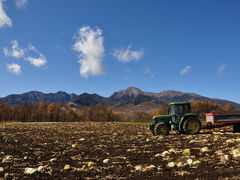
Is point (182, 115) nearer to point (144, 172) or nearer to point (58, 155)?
point (58, 155)

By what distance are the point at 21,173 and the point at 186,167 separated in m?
5.23

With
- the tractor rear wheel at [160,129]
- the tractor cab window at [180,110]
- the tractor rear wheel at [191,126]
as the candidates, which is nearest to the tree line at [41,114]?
the tractor rear wheel at [160,129]

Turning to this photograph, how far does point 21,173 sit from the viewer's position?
25.7 ft

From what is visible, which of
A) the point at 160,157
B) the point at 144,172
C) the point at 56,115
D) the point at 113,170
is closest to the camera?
the point at 144,172

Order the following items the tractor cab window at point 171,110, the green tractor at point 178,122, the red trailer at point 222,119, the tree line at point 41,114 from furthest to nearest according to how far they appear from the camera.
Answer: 1. the tree line at point 41,114
2. the tractor cab window at point 171,110
3. the red trailer at point 222,119
4. the green tractor at point 178,122

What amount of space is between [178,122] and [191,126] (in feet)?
3.35

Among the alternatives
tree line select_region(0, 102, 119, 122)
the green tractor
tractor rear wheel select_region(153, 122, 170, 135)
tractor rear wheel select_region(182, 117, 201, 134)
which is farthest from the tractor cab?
tree line select_region(0, 102, 119, 122)

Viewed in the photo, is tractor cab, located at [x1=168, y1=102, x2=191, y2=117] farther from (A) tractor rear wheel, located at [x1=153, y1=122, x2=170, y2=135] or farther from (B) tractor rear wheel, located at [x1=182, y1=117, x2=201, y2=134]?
(A) tractor rear wheel, located at [x1=153, y1=122, x2=170, y2=135]

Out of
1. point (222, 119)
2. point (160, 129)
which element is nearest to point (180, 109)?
point (160, 129)

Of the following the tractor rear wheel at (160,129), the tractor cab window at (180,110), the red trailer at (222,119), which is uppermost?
the tractor cab window at (180,110)

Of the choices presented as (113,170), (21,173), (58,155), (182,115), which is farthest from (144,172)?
(182,115)

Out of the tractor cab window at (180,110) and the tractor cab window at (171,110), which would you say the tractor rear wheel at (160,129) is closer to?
the tractor cab window at (171,110)

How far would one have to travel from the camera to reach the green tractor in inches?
738

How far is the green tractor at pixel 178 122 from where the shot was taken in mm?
18750
